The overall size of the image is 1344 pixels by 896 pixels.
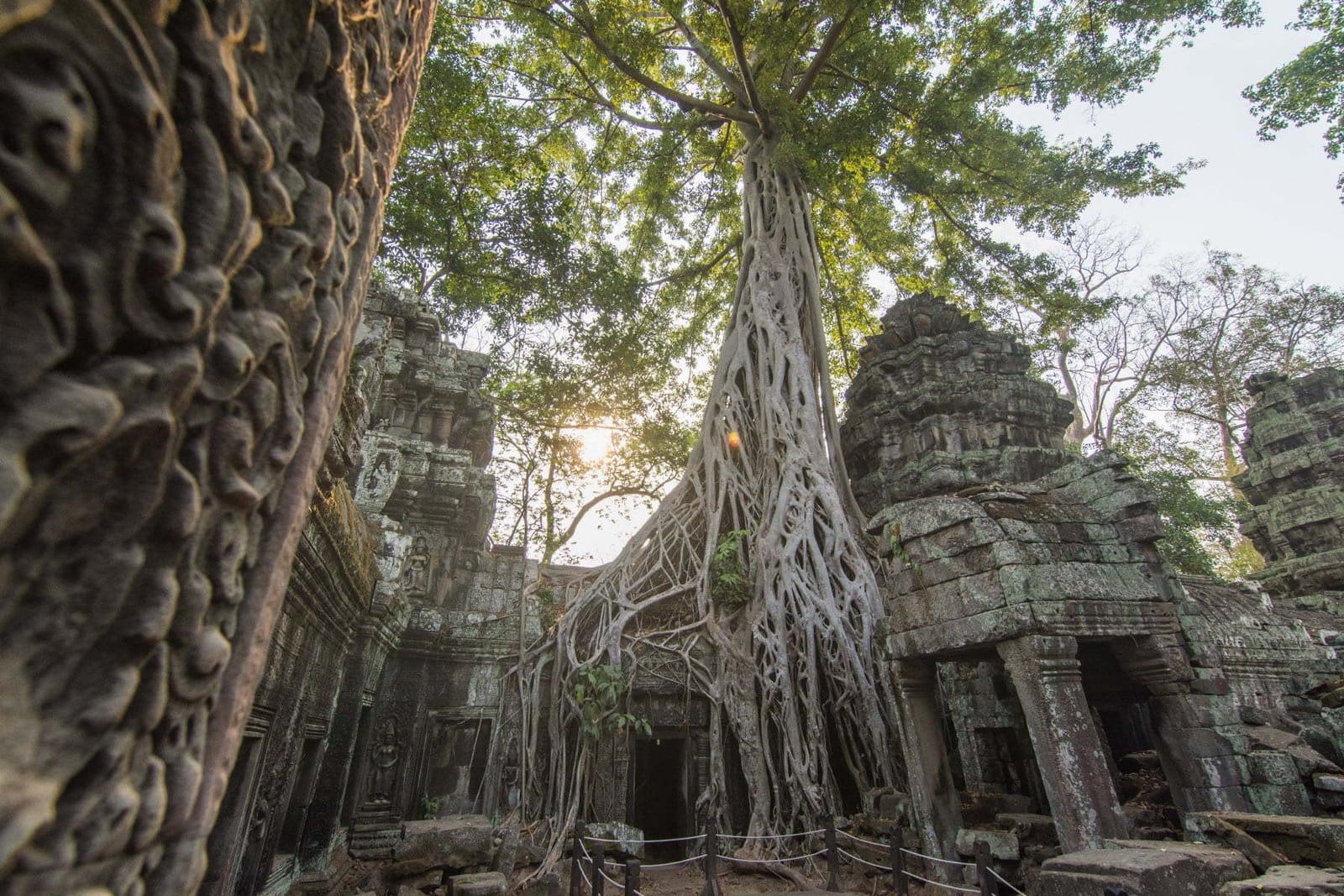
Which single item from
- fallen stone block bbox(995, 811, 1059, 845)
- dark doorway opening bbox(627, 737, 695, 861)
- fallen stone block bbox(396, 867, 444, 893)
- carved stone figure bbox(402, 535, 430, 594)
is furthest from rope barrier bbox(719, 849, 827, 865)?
carved stone figure bbox(402, 535, 430, 594)

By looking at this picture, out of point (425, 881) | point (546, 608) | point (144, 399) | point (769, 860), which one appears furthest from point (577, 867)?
point (144, 399)

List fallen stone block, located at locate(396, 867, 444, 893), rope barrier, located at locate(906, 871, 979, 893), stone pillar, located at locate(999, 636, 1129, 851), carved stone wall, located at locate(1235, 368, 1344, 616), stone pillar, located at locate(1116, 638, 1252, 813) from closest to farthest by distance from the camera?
rope barrier, located at locate(906, 871, 979, 893) < stone pillar, located at locate(999, 636, 1129, 851) < stone pillar, located at locate(1116, 638, 1252, 813) < fallen stone block, located at locate(396, 867, 444, 893) < carved stone wall, located at locate(1235, 368, 1344, 616)

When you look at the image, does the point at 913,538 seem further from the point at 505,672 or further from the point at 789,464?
the point at 505,672

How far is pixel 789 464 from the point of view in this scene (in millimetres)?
6711

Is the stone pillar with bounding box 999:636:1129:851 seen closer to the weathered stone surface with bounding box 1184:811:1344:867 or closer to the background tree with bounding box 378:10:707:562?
the weathered stone surface with bounding box 1184:811:1344:867

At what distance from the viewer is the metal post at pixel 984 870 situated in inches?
114

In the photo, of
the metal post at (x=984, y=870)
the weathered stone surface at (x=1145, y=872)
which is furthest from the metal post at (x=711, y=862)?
the weathered stone surface at (x=1145, y=872)

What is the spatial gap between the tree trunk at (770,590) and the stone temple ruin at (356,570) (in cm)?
62

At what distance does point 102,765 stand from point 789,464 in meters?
6.41

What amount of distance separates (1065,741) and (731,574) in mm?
3328

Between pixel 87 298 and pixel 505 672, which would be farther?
pixel 505 672

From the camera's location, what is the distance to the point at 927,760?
4195mm

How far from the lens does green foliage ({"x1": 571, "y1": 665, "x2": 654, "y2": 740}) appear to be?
580 cm

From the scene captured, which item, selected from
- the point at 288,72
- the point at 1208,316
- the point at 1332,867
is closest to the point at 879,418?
the point at 1332,867
